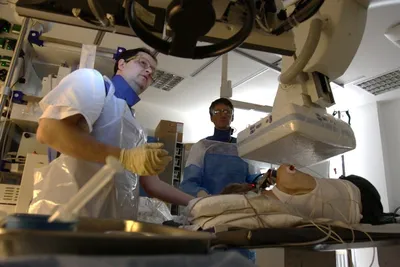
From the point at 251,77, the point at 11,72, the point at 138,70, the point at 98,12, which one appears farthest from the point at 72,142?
the point at 251,77

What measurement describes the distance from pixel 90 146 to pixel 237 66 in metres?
2.52

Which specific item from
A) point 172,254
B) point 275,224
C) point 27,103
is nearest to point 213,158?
point 27,103

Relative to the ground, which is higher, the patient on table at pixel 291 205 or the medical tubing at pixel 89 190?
the patient on table at pixel 291 205

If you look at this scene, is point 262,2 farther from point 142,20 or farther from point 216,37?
point 142,20

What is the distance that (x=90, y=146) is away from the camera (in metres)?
0.98

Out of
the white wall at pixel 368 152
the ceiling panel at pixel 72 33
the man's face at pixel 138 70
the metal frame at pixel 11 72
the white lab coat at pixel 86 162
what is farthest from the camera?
the white wall at pixel 368 152

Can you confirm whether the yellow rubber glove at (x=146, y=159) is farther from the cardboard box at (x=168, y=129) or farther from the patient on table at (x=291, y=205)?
the cardboard box at (x=168, y=129)

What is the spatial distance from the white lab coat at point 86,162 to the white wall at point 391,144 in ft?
10.8

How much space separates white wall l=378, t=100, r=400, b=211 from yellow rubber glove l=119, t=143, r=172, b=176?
11.3 feet

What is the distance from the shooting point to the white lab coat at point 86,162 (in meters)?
1.05

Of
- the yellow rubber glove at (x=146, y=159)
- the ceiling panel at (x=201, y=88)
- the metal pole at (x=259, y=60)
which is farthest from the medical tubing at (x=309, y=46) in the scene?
the ceiling panel at (x=201, y=88)

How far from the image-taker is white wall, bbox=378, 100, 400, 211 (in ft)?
11.5

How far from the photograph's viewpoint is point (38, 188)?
3.60 ft

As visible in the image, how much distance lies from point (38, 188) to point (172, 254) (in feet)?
2.96
